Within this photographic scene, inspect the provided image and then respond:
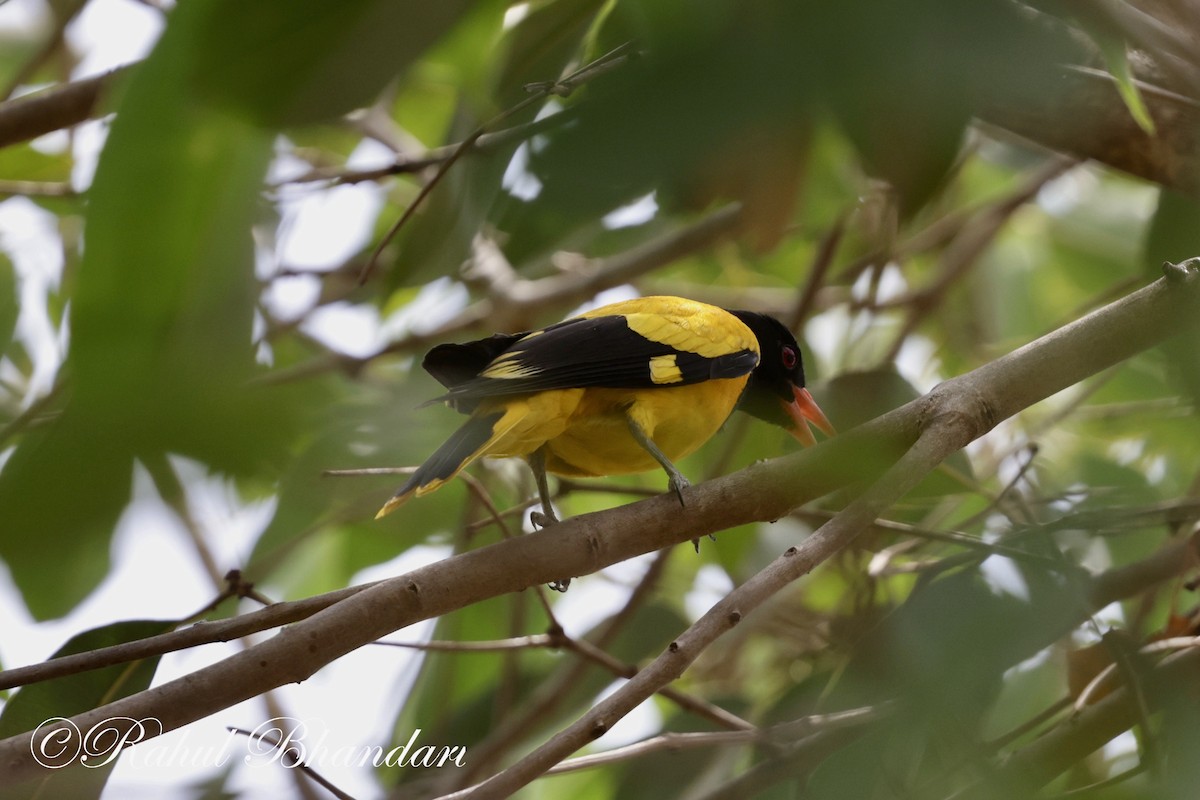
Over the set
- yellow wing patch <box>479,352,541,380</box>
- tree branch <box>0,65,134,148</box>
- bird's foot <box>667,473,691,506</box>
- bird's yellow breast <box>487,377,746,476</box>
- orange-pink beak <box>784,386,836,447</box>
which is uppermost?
tree branch <box>0,65,134,148</box>

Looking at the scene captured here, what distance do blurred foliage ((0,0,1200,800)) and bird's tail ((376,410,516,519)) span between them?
3.6 inches

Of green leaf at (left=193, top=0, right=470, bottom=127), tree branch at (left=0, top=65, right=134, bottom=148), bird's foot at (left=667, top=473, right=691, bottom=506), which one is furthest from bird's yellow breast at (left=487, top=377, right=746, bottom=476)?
green leaf at (left=193, top=0, right=470, bottom=127)

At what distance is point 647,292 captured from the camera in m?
5.12

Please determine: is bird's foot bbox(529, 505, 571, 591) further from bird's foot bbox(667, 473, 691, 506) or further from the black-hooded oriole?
bird's foot bbox(667, 473, 691, 506)

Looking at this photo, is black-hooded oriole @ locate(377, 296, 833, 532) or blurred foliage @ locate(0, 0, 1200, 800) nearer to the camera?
blurred foliage @ locate(0, 0, 1200, 800)

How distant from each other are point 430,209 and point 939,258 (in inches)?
133

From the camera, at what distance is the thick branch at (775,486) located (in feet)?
5.92

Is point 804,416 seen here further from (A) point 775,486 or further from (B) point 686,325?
(A) point 775,486

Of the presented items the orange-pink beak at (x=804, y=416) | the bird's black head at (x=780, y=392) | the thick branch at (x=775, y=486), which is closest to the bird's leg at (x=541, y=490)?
the thick branch at (x=775, y=486)

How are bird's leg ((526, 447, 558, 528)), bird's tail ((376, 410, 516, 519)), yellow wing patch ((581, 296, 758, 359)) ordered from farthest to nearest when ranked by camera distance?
1. yellow wing patch ((581, 296, 758, 359))
2. bird's leg ((526, 447, 558, 528))
3. bird's tail ((376, 410, 516, 519))

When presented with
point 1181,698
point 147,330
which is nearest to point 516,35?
point 147,330

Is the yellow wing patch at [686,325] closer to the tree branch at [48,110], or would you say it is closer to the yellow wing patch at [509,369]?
the yellow wing patch at [509,369]

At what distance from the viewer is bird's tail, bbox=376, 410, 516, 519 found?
2.09 m

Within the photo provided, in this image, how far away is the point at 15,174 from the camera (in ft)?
12.8
